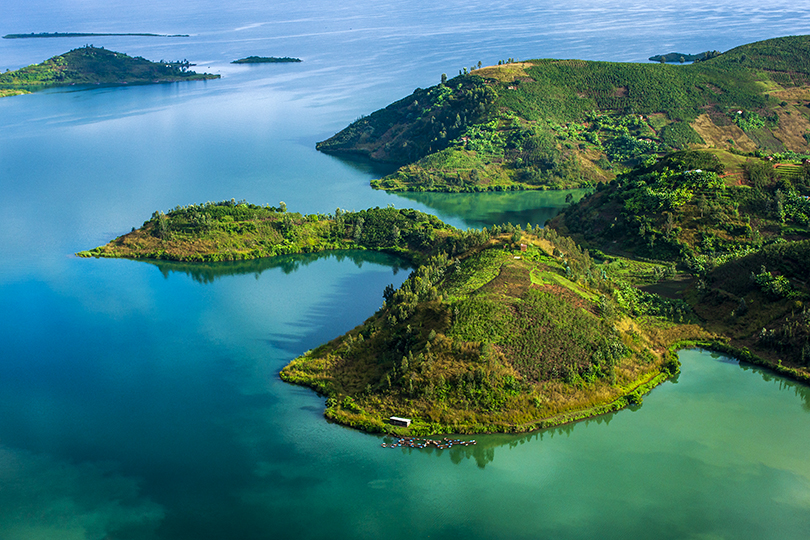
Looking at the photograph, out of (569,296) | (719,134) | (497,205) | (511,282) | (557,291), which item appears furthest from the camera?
(719,134)

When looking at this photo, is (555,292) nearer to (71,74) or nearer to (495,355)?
(495,355)

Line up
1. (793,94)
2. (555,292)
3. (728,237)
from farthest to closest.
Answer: (793,94), (728,237), (555,292)

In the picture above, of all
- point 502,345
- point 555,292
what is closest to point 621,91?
point 555,292

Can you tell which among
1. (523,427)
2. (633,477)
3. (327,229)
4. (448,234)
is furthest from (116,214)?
(633,477)

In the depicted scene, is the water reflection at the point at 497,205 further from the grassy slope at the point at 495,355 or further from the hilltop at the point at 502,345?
the grassy slope at the point at 495,355

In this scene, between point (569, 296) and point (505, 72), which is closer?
point (569, 296)

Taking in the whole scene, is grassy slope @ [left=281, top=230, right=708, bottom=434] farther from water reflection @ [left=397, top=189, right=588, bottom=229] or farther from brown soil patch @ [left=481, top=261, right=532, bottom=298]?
water reflection @ [left=397, top=189, right=588, bottom=229]

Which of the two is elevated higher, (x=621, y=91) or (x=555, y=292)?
(x=621, y=91)

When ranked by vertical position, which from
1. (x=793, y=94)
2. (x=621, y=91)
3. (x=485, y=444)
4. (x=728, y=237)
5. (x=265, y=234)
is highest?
(x=621, y=91)
